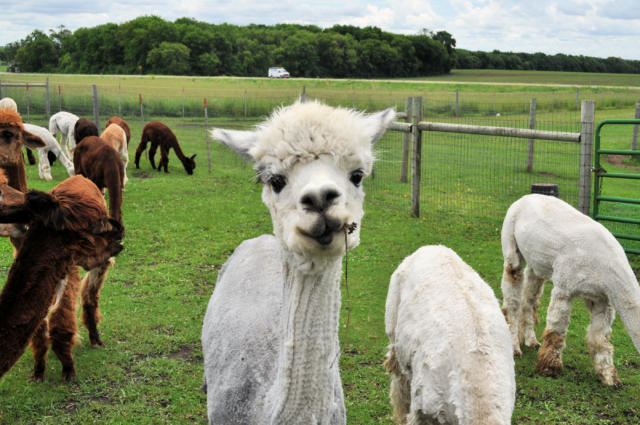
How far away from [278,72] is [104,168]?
49286 millimetres

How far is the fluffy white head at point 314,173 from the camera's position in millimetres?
1740

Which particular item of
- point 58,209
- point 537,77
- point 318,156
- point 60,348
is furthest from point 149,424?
point 537,77

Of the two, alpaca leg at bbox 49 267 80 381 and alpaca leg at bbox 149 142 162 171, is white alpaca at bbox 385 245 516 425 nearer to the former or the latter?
alpaca leg at bbox 49 267 80 381

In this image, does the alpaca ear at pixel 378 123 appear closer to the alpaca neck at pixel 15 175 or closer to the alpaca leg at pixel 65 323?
the alpaca leg at pixel 65 323

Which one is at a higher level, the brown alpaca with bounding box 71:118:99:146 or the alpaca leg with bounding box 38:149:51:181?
the brown alpaca with bounding box 71:118:99:146

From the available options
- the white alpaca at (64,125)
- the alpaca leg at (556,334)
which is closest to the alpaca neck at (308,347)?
the alpaca leg at (556,334)

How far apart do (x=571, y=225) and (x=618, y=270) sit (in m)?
0.63

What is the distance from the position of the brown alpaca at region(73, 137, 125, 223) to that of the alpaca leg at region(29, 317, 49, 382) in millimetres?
1935

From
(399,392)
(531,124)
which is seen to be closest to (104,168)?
(399,392)

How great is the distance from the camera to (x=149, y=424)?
417 cm

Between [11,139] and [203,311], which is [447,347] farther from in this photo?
[11,139]

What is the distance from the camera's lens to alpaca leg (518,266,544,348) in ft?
18.0

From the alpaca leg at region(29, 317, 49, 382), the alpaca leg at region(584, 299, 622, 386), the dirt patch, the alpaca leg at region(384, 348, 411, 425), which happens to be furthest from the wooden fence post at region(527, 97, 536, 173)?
the alpaca leg at region(29, 317, 49, 382)

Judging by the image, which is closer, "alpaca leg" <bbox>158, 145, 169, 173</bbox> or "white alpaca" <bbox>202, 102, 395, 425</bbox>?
"white alpaca" <bbox>202, 102, 395, 425</bbox>
